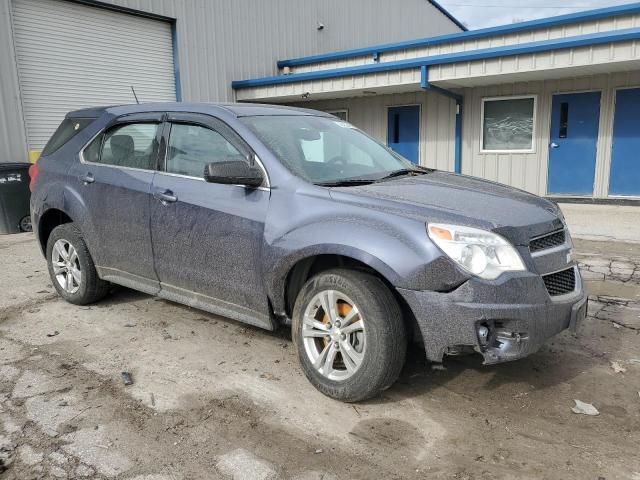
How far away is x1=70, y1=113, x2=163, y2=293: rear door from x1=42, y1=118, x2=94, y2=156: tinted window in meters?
0.30

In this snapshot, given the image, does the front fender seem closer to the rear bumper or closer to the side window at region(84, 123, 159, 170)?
the rear bumper

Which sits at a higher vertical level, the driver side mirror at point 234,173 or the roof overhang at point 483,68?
the roof overhang at point 483,68

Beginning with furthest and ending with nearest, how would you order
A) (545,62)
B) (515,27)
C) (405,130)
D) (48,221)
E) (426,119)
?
1. (405,130)
2. (426,119)
3. (515,27)
4. (545,62)
5. (48,221)

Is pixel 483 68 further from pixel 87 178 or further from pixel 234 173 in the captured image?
pixel 234 173

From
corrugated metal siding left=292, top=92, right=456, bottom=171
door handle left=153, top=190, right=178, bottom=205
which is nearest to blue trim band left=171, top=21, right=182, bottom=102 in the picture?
corrugated metal siding left=292, top=92, right=456, bottom=171

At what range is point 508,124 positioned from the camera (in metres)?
12.3

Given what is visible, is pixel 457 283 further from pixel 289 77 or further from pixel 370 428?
pixel 289 77

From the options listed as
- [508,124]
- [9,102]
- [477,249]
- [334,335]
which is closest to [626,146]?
[508,124]

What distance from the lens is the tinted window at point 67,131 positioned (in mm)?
4871


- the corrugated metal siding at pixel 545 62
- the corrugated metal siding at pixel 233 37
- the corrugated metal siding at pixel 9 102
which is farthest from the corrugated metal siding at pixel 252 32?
the corrugated metal siding at pixel 545 62

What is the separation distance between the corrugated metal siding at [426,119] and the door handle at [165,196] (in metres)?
10.4

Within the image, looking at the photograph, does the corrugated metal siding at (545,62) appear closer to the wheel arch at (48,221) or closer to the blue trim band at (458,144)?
the blue trim band at (458,144)

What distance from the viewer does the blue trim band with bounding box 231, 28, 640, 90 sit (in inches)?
360

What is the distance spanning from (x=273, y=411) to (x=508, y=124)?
429 inches
